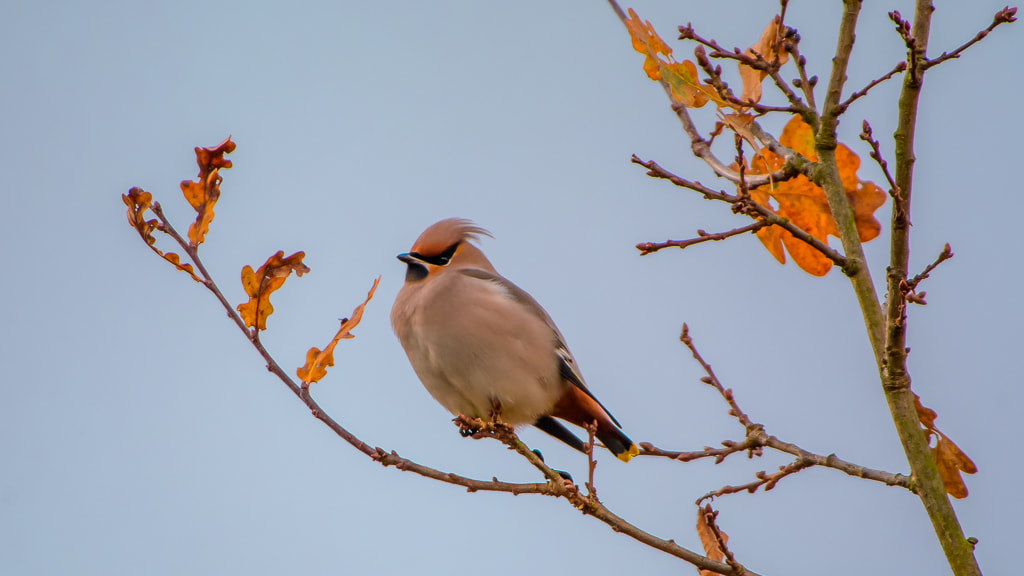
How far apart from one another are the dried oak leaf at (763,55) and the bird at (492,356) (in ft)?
4.47

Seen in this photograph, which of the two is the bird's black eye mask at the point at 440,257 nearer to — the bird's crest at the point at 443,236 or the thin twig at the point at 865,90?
the bird's crest at the point at 443,236

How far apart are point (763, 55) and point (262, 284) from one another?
4.47 feet

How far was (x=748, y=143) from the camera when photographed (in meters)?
2.49

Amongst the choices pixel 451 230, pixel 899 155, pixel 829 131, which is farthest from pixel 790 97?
pixel 451 230

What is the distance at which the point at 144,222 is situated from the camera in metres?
2.41

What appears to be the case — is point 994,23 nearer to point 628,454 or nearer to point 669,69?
point 669,69

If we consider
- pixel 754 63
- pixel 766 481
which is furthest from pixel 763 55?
pixel 766 481

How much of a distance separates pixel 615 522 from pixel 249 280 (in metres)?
1.06

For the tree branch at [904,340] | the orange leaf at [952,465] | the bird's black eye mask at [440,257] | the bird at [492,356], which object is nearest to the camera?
the tree branch at [904,340]

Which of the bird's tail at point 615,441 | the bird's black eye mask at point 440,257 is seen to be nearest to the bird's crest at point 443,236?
the bird's black eye mask at point 440,257

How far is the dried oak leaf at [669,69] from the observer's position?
2463 millimetres

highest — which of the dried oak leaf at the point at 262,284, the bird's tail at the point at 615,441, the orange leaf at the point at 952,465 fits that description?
the bird's tail at the point at 615,441

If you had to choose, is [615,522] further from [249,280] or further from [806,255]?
[249,280]

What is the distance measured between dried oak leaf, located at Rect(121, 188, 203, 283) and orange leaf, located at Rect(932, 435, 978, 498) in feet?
5.90
